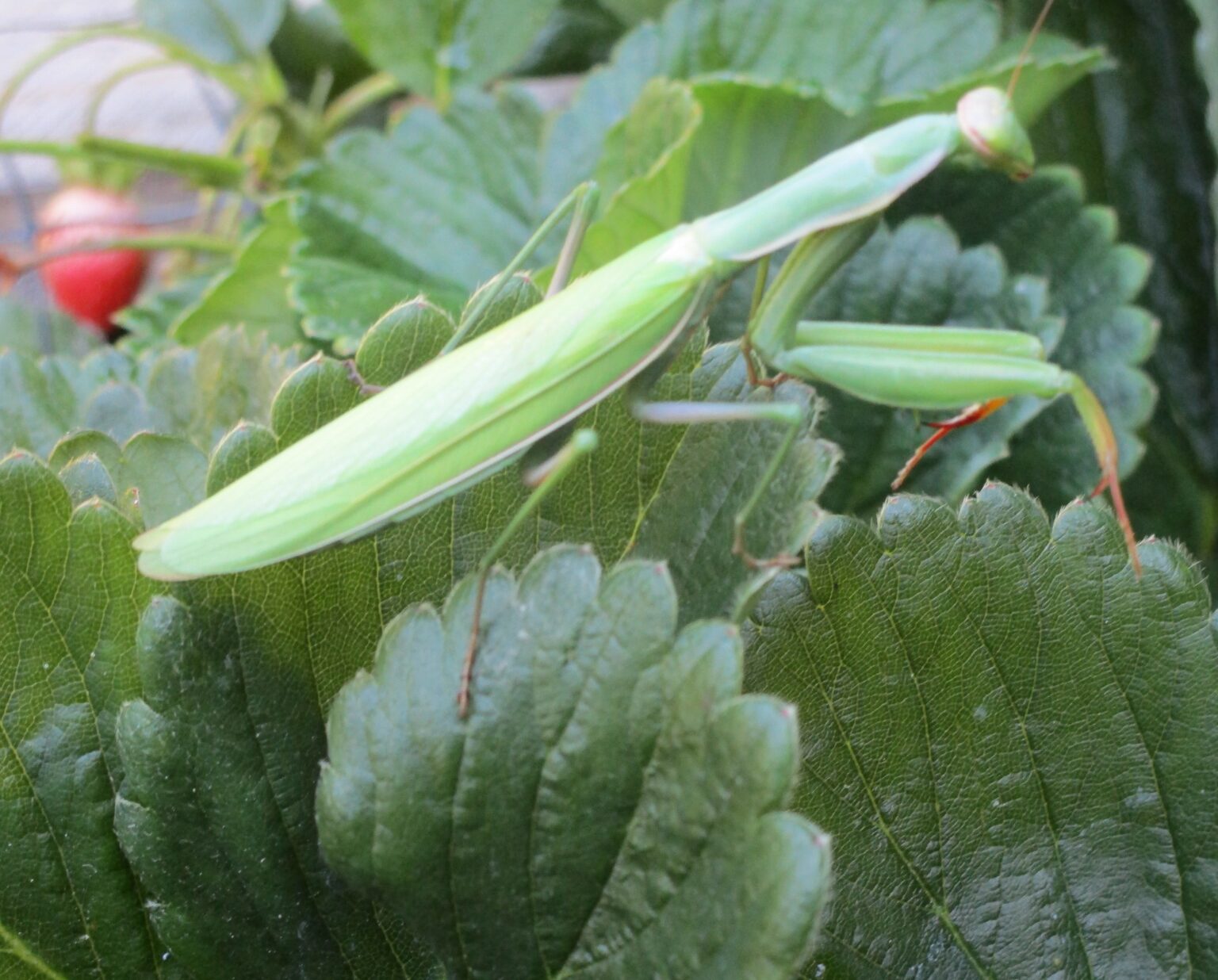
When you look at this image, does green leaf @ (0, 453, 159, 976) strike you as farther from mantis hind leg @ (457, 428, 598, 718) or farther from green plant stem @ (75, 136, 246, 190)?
green plant stem @ (75, 136, 246, 190)

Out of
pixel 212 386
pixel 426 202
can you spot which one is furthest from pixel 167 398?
pixel 426 202

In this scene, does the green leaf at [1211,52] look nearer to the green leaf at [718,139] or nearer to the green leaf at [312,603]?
the green leaf at [718,139]

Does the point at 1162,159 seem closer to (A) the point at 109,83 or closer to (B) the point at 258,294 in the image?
(B) the point at 258,294

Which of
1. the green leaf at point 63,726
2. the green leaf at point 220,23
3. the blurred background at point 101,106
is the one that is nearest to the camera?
the green leaf at point 63,726

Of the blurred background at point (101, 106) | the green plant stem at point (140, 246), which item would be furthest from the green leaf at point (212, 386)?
the blurred background at point (101, 106)

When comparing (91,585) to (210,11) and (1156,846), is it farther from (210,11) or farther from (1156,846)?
(210,11)

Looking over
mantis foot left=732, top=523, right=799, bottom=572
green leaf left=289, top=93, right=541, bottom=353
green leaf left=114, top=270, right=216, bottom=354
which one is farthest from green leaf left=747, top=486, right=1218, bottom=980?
green leaf left=114, top=270, right=216, bottom=354
